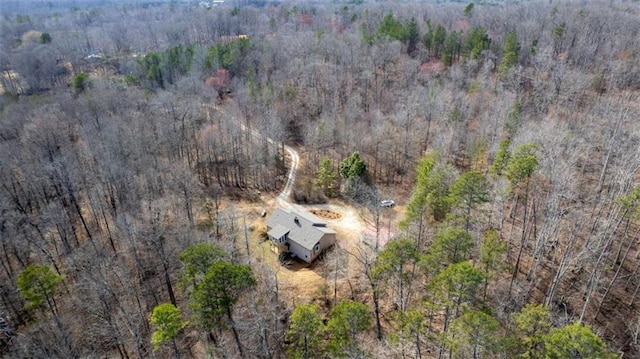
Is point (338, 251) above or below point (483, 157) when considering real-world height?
below

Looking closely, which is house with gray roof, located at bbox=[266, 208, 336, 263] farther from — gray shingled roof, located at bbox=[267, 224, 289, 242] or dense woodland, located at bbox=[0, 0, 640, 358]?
dense woodland, located at bbox=[0, 0, 640, 358]

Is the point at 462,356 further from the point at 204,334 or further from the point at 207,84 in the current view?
the point at 207,84

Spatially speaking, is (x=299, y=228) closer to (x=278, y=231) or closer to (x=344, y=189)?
(x=278, y=231)

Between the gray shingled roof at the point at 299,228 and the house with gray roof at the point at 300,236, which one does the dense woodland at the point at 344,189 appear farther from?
the house with gray roof at the point at 300,236

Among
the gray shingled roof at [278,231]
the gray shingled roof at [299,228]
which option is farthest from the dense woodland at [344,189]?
the gray shingled roof at [299,228]

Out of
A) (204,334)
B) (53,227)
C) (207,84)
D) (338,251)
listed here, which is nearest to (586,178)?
(338,251)

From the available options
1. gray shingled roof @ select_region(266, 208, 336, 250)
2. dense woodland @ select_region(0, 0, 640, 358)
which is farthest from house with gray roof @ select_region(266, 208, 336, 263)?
dense woodland @ select_region(0, 0, 640, 358)
